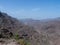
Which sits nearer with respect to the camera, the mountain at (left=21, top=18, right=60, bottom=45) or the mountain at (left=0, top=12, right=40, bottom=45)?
the mountain at (left=0, top=12, right=40, bottom=45)

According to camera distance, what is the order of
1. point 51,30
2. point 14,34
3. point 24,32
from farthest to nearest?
point 51,30, point 24,32, point 14,34

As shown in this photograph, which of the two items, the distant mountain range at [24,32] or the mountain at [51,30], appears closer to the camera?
the distant mountain range at [24,32]

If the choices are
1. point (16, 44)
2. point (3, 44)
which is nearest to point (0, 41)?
point (3, 44)

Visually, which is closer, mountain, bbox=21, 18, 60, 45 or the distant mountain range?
the distant mountain range

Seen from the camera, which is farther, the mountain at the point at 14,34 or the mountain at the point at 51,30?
the mountain at the point at 51,30

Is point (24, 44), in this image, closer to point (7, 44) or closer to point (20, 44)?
point (20, 44)

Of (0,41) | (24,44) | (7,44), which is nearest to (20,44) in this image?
(24,44)

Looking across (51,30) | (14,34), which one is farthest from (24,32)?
(51,30)

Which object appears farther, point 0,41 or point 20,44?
point 0,41

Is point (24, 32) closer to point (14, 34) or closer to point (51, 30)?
point (14, 34)

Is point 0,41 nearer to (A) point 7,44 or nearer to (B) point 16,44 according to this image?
(A) point 7,44
